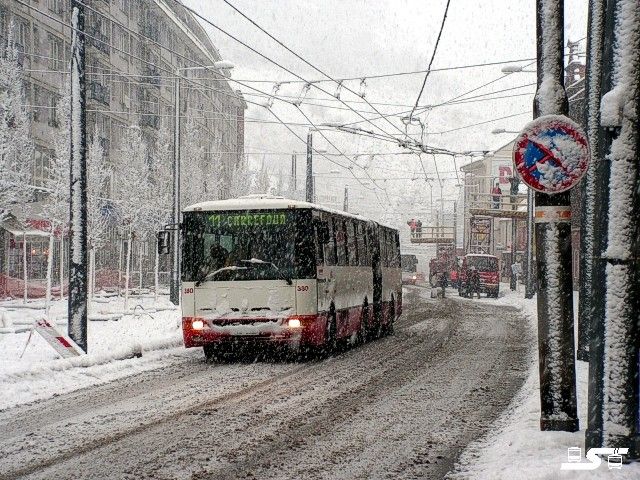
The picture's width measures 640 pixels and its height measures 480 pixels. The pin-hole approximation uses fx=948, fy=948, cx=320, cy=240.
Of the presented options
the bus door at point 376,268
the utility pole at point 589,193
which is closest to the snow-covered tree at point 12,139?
the bus door at point 376,268

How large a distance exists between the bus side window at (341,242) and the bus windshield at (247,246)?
207cm

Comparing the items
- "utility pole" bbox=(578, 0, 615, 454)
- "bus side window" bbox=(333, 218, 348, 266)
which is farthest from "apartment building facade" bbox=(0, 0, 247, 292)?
"utility pole" bbox=(578, 0, 615, 454)

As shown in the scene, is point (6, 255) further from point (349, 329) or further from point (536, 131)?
point (536, 131)

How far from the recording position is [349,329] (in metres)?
19.5

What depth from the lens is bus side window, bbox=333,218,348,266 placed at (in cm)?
1878

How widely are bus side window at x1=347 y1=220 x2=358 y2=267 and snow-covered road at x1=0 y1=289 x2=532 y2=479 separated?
3740 millimetres

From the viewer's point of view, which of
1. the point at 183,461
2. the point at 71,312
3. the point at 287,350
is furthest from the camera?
the point at 287,350

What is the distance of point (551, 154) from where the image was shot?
25.7 feet

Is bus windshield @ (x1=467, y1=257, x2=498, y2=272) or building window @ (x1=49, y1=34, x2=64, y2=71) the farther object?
bus windshield @ (x1=467, y1=257, x2=498, y2=272)

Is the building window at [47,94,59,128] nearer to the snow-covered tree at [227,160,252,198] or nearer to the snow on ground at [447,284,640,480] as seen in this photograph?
the snow-covered tree at [227,160,252,198]

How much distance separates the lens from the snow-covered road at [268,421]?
25.0 ft

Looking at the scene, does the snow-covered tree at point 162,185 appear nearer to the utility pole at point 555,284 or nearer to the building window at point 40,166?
the building window at point 40,166

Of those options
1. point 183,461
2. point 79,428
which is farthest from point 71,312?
point 183,461

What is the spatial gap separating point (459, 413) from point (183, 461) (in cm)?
392
